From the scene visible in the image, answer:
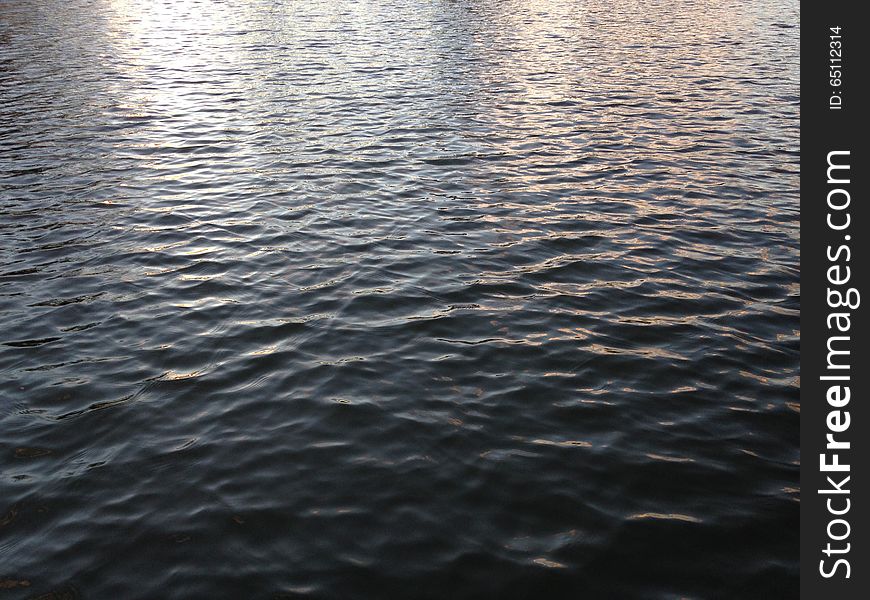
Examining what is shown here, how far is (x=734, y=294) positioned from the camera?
42.4 feet

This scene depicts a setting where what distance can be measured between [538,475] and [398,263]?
23.0 feet

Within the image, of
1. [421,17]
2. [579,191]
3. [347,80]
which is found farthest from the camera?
[421,17]

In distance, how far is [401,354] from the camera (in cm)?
1127

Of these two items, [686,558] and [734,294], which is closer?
[686,558]

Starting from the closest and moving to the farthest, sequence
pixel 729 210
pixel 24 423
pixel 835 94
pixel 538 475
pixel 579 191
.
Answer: pixel 835 94 < pixel 538 475 < pixel 24 423 < pixel 729 210 < pixel 579 191

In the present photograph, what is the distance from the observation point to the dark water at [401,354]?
7405mm

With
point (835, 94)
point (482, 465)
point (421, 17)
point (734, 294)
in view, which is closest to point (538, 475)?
point (482, 465)

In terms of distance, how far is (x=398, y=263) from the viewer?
47.8ft

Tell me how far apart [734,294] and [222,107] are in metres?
22.8

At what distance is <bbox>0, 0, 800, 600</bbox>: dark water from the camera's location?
7.41 m

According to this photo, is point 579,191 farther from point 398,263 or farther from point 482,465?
point 482,465

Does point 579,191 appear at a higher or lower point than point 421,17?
lower

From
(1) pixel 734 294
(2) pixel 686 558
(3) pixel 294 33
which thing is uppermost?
(3) pixel 294 33

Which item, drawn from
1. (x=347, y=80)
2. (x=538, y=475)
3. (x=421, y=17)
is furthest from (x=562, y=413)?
(x=421, y=17)
